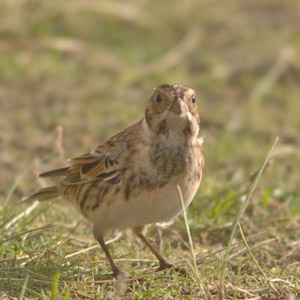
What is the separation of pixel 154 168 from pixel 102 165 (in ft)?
1.70

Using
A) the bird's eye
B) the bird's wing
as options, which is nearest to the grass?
the bird's wing

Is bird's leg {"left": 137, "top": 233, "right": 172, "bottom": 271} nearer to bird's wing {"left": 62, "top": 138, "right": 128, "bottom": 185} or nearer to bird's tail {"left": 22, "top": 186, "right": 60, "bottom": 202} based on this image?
bird's wing {"left": 62, "top": 138, "right": 128, "bottom": 185}

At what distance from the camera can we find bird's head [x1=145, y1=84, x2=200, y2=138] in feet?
14.8

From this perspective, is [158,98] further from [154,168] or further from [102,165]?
[102,165]

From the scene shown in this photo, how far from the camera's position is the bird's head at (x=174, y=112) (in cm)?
452

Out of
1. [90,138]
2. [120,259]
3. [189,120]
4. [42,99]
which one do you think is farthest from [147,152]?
[42,99]

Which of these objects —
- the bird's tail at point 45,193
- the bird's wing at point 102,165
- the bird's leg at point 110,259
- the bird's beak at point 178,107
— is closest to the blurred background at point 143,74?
the bird's tail at point 45,193

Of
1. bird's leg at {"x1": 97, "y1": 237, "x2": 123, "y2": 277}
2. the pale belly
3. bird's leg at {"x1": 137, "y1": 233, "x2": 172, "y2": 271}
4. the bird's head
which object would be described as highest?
the bird's head

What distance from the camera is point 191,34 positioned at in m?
11.2

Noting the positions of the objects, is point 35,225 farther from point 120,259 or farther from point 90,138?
point 90,138

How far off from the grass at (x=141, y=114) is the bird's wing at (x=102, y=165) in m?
0.33

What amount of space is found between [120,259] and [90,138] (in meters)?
3.17

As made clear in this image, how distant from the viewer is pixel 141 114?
28.3ft

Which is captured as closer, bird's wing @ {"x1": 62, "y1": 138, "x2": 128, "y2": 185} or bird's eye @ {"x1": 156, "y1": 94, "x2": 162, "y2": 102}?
bird's eye @ {"x1": 156, "y1": 94, "x2": 162, "y2": 102}
